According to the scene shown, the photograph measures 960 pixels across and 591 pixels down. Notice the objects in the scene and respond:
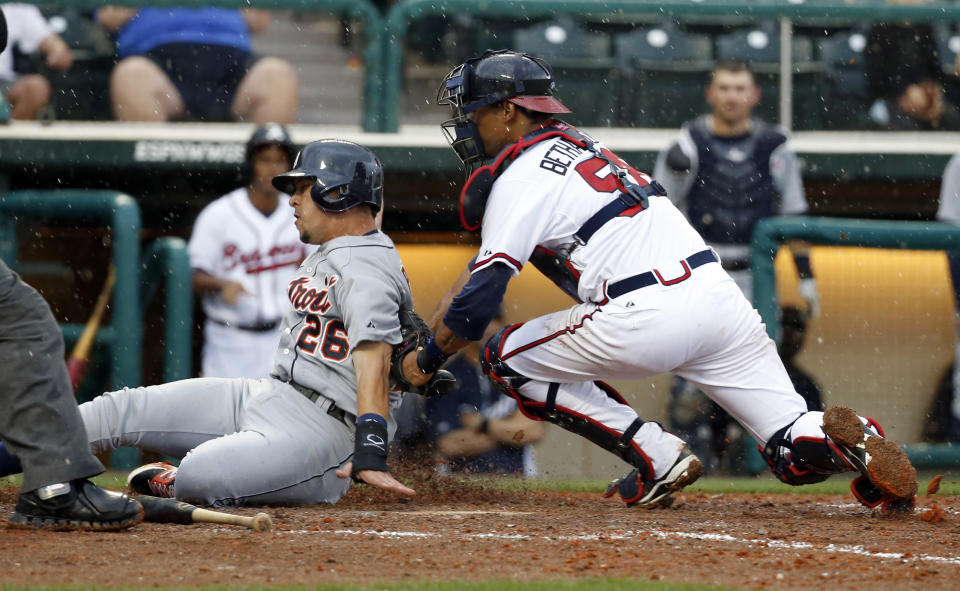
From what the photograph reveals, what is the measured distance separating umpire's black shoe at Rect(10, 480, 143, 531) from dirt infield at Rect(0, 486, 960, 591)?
0.04 metres

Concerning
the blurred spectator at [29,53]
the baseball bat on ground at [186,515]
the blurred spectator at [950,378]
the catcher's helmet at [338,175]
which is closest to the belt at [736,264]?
the blurred spectator at [950,378]

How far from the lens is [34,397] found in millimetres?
3369

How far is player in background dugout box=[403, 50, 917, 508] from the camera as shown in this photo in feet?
13.4

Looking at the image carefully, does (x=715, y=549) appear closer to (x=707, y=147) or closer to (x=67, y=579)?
(x=67, y=579)

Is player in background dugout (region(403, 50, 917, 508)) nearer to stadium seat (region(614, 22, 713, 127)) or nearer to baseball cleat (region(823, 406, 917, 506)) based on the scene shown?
baseball cleat (region(823, 406, 917, 506))

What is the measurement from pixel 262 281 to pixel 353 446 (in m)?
2.82

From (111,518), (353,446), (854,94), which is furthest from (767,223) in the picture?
(111,518)

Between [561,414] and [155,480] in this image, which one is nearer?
[155,480]

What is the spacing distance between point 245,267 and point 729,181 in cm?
254

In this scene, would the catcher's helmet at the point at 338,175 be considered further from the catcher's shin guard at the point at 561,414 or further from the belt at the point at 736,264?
the belt at the point at 736,264

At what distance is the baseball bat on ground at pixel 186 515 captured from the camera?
360 centimetres

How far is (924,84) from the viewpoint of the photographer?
7.68m

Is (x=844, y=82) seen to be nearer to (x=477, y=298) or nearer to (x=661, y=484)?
(x=661, y=484)

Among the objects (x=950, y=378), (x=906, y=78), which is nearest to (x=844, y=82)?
(x=906, y=78)
